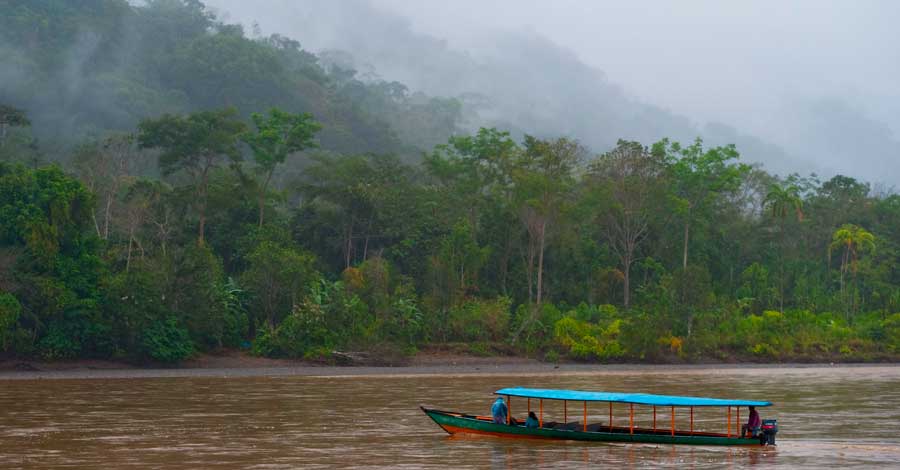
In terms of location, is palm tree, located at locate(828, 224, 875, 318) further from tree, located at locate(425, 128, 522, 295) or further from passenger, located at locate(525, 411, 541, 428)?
passenger, located at locate(525, 411, 541, 428)

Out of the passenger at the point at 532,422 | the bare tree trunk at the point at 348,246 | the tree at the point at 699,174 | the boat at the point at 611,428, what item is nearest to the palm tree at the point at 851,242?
the tree at the point at 699,174

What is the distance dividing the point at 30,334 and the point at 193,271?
7.35 meters

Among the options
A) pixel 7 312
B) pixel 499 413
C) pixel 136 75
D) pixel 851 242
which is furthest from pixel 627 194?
pixel 136 75

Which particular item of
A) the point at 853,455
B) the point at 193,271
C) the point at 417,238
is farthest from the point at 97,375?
the point at 853,455

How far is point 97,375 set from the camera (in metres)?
43.5

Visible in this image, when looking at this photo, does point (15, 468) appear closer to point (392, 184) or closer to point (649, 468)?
point (649, 468)

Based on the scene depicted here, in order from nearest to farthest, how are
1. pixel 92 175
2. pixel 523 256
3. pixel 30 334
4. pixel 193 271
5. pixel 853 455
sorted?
pixel 853 455
pixel 30 334
pixel 193 271
pixel 92 175
pixel 523 256

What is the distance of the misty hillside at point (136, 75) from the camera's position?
3551 inches

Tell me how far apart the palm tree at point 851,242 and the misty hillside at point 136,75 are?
45.5 meters

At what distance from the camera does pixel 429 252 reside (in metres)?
60.2

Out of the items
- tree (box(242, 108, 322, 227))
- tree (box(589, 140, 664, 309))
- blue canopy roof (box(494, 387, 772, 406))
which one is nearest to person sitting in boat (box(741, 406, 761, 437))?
blue canopy roof (box(494, 387, 772, 406))

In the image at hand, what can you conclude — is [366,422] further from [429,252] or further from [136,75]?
[136,75]

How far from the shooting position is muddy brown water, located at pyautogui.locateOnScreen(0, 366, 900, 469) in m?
22.9

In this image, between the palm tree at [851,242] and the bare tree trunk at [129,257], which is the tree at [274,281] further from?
the palm tree at [851,242]
